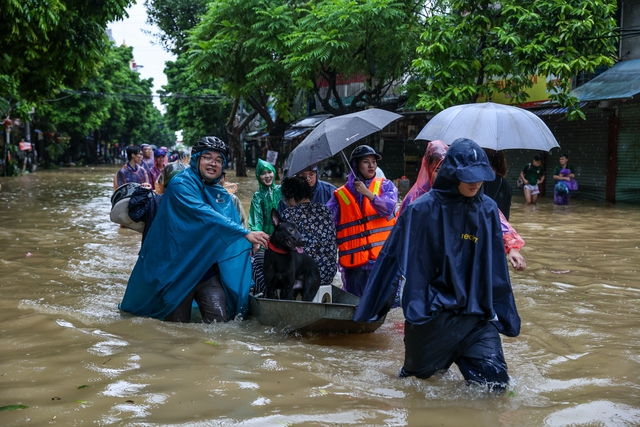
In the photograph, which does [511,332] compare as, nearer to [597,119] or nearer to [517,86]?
[517,86]

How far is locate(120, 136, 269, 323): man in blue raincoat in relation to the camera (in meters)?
5.29

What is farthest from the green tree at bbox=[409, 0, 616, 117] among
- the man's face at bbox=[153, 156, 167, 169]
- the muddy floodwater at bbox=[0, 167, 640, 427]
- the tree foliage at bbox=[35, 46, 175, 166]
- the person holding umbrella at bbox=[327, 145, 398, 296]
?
the tree foliage at bbox=[35, 46, 175, 166]

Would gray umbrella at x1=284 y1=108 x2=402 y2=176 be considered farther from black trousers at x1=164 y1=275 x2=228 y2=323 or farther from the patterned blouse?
black trousers at x1=164 y1=275 x2=228 y2=323

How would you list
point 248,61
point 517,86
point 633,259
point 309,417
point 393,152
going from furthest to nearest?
point 393,152 < point 248,61 < point 517,86 < point 633,259 < point 309,417

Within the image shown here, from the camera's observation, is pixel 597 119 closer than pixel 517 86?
No

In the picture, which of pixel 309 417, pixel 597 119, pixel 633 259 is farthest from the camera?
pixel 597 119

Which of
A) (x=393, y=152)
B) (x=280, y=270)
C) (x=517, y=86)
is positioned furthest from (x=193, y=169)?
(x=393, y=152)

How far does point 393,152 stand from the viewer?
95.8 feet

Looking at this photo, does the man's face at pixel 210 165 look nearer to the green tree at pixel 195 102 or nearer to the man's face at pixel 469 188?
the man's face at pixel 469 188

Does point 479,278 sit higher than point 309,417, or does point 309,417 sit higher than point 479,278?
point 479,278

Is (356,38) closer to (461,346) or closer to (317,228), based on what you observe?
(317,228)

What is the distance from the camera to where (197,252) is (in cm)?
535

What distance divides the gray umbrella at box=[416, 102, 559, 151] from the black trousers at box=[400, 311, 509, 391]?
2.23m

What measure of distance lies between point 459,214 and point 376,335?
6.77 feet
